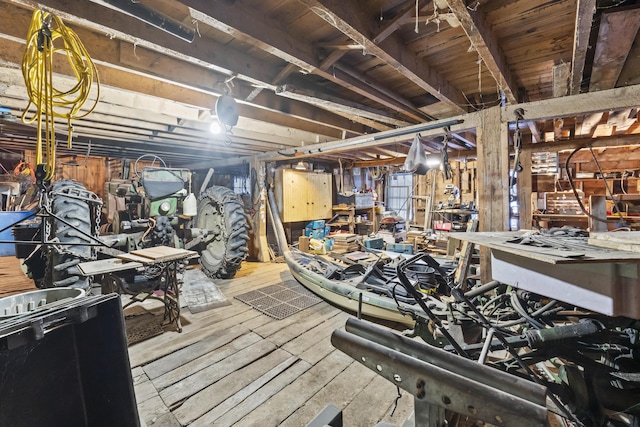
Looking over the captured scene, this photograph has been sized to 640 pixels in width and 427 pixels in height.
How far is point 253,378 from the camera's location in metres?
2.06

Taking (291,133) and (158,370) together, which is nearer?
(158,370)

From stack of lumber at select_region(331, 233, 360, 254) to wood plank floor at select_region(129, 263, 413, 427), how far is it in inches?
96.5

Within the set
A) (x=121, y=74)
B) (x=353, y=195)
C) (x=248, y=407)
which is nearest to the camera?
(x=248, y=407)

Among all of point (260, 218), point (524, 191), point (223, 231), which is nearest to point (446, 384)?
point (223, 231)

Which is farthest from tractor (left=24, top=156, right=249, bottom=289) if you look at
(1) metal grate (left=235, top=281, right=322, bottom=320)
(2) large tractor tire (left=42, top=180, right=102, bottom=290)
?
(1) metal grate (left=235, top=281, right=322, bottom=320)

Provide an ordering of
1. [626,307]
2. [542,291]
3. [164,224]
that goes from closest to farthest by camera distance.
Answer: [626,307] < [542,291] < [164,224]

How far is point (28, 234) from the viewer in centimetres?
321

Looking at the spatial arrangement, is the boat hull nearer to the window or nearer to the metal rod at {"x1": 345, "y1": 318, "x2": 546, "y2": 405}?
the metal rod at {"x1": 345, "y1": 318, "x2": 546, "y2": 405}

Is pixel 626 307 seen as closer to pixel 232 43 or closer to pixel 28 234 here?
pixel 232 43

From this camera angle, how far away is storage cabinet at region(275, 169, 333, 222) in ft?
20.7

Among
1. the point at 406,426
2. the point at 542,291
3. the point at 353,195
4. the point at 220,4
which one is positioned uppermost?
the point at 220,4

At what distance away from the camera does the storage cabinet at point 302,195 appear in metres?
6.32

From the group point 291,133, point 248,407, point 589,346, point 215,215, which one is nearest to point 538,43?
point 589,346

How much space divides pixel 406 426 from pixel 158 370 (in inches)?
77.9
